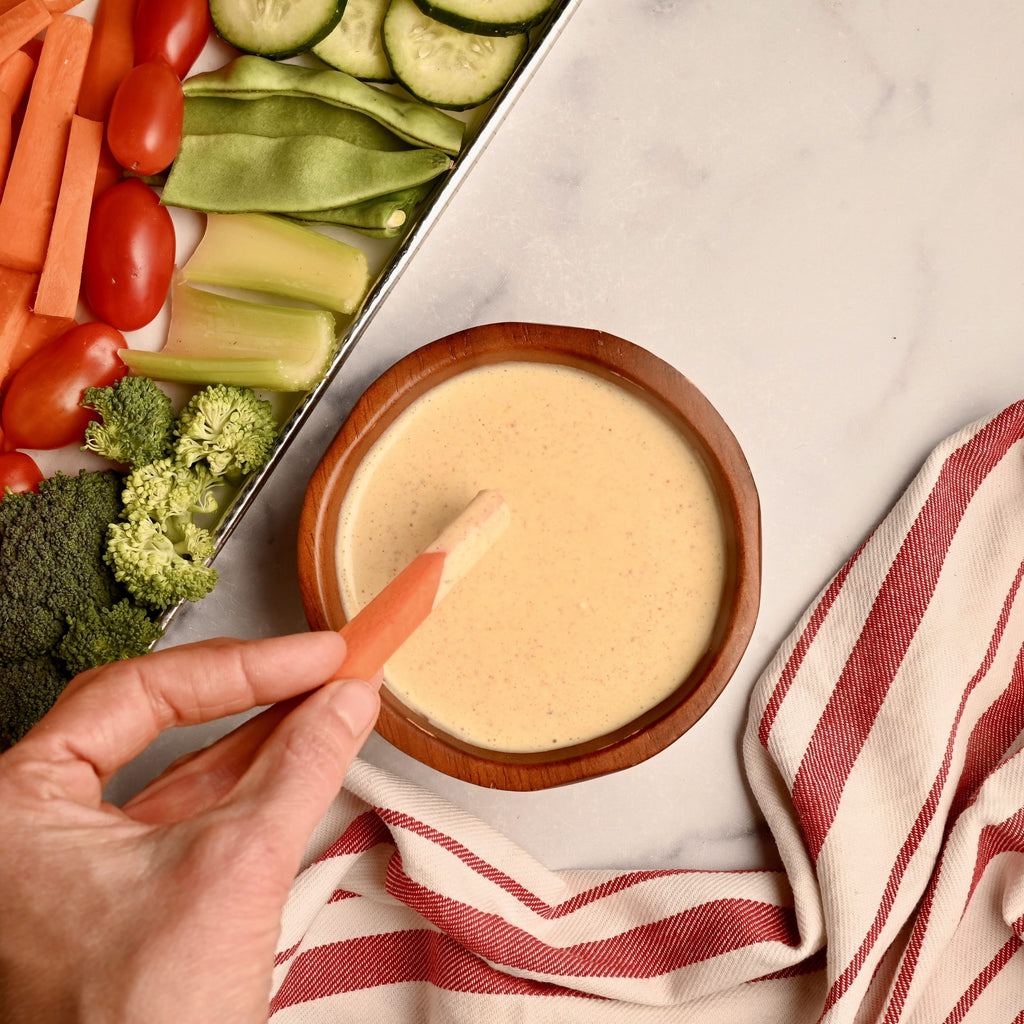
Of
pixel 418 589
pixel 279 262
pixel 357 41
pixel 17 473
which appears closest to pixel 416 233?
pixel 279 262

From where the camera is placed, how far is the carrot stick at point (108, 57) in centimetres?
188

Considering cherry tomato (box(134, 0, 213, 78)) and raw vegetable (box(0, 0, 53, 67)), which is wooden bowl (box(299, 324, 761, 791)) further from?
raw vegetable (box(0, 0, 53, 67))

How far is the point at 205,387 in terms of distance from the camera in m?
1.88

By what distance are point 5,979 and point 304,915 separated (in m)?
0.72

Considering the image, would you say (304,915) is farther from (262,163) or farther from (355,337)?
(262,163)

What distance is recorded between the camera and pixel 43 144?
1.84 metres

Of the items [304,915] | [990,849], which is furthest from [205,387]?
[990,849]

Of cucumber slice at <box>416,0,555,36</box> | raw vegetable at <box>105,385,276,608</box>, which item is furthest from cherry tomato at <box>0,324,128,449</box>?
cucumber slice at <box>416,0,555,36</box>

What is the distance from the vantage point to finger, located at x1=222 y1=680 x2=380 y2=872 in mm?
1138

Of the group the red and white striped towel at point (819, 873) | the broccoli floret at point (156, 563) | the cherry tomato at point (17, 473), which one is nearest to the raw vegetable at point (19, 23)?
the cherry tomato at point (17, 473)

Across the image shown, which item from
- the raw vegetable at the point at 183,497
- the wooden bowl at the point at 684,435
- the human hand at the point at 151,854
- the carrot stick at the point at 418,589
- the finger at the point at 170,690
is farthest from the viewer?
the raw vegetable at the point at 183,497

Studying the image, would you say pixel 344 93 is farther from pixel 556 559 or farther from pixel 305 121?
pixel 556 559

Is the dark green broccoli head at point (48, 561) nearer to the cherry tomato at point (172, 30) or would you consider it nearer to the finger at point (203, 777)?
the finger at point (203, 777)

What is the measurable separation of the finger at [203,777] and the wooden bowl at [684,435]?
30cm
